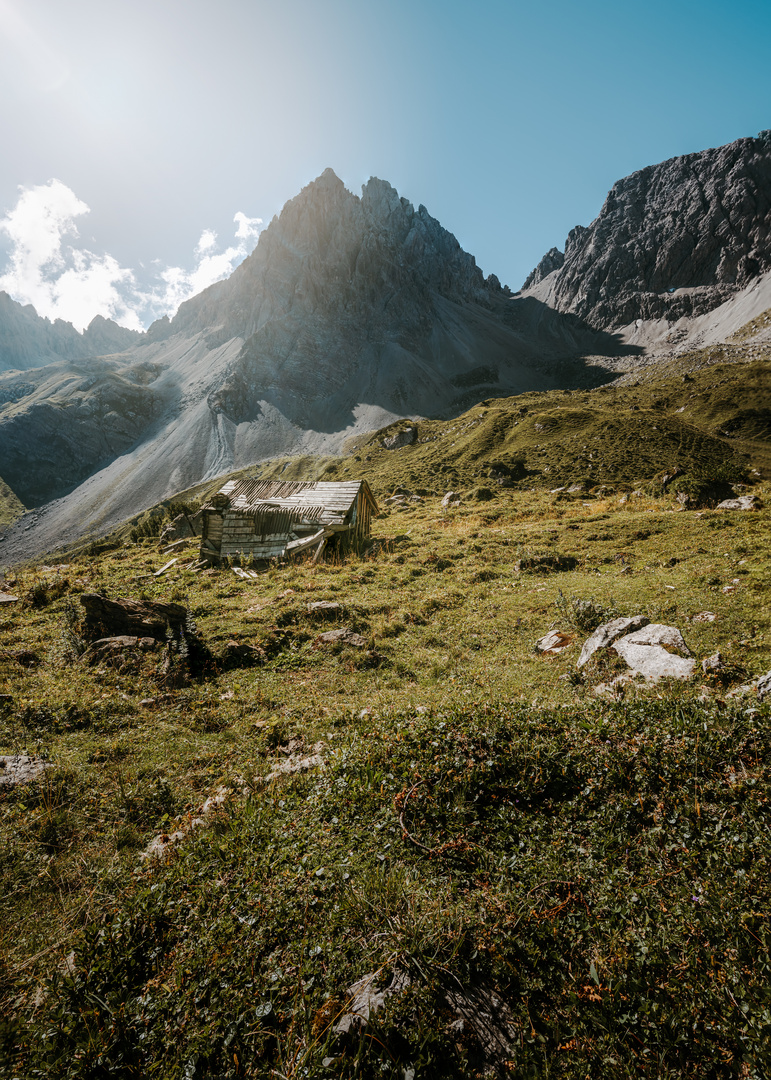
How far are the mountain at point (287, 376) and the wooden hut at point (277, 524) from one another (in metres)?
88.3

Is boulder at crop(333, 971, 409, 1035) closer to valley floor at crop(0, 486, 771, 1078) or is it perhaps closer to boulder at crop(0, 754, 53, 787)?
valley floor at crop(0, 486, 771, 1078)

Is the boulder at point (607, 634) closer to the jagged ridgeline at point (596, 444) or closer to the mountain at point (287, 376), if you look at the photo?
the jagged ridgeline at point (596, 444)

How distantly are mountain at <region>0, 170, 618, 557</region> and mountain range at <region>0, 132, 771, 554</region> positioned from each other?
65 cm

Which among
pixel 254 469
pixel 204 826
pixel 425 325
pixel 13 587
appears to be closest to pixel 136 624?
pixel 204 826

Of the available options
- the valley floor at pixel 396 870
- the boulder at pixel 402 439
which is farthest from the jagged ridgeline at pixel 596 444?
the valley floor at pixel 396 870

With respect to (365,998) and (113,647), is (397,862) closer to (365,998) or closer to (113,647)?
(365,998)

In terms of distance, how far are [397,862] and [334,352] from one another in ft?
601

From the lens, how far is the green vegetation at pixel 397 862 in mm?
3088

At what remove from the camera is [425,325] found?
184 metres

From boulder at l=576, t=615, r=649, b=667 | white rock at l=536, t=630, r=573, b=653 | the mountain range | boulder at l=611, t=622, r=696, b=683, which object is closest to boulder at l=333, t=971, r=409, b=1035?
boulder at l=611, t=622, r=696, b=683

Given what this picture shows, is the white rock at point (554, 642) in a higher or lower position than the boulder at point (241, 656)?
lower

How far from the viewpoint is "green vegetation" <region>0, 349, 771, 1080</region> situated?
3.09 meters

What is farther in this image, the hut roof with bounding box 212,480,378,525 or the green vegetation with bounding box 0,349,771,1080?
the hut roof with bounding box 212,480,378,525

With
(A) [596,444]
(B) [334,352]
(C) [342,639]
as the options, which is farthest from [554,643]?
(B) [334,352]
